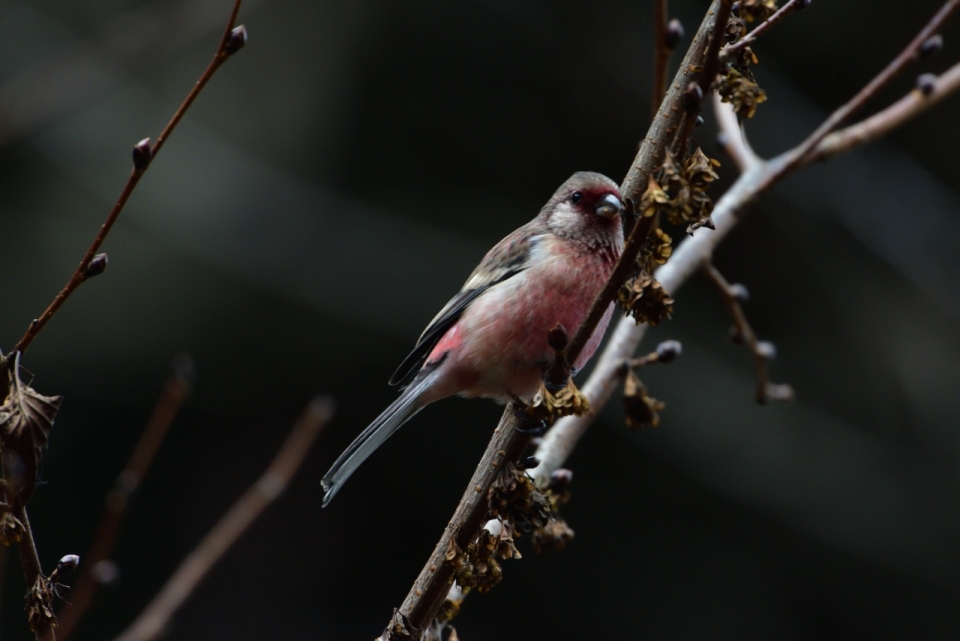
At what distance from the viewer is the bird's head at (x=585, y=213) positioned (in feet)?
12.8

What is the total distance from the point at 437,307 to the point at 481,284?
16.4 ft

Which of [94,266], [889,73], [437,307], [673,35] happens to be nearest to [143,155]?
[94,266]

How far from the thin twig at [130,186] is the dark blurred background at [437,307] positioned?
24.0ft

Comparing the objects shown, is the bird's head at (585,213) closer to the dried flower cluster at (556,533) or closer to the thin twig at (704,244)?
the thin twig at (704,244)

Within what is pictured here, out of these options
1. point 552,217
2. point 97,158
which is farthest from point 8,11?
point 552,217

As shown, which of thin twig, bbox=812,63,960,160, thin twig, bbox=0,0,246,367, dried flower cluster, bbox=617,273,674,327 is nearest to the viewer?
thin twig, bbox=0,0,246,367

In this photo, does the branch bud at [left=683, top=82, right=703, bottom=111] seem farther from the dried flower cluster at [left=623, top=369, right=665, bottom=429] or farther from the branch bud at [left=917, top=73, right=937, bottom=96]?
the branch bud at [left=917, top=73, right=937, bottom=96]

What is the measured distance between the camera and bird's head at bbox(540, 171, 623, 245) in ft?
12.8

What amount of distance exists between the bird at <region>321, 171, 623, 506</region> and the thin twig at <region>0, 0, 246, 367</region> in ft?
5.52

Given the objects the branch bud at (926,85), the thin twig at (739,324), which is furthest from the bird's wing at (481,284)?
the branch bud at (926,85)

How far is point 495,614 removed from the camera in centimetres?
942

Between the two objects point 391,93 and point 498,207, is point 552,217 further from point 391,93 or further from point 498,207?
point 391,93

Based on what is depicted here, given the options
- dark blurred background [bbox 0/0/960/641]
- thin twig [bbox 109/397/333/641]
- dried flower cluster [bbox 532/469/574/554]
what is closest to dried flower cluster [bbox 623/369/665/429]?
dried flower cluster [bbox 532/469/574/554]

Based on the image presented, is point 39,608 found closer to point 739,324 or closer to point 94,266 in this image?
point 94,266
